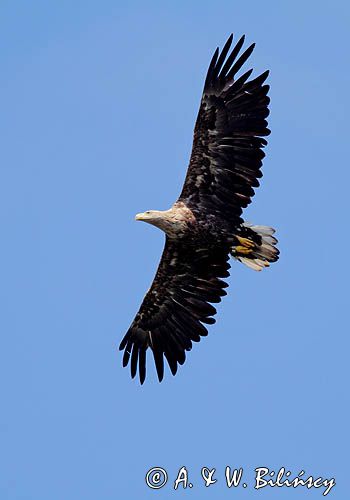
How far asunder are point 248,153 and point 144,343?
4.00 meters

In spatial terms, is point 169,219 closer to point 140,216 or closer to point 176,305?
point 140,216

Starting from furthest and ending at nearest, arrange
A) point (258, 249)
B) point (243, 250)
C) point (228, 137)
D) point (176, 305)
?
1. point (176, 305)
2. point (258, 249)
3. point (243, 250)
4. point (228, 137)

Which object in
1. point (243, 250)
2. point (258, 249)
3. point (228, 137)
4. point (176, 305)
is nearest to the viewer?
point (228, 137)

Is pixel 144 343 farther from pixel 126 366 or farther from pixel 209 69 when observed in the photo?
pixel 209 69

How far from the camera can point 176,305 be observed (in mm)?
20438

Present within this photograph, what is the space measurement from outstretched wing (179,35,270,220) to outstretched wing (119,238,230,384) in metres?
0.95

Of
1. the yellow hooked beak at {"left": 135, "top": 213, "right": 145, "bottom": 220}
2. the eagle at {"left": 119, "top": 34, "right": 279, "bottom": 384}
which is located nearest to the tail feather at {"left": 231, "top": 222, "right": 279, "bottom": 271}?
the eagle at {"left": 119, "top": 34, "right": 279, "bottom": 384}

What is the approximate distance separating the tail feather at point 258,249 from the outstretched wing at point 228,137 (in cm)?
72

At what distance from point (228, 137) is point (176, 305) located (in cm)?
319

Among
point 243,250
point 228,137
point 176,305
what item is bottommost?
point 176,305

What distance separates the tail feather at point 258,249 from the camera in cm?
1966

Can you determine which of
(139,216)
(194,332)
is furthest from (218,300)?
(139,216)

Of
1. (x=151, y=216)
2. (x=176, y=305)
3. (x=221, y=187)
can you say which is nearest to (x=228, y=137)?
(x=221, y=187)

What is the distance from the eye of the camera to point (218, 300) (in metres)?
20.1
